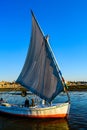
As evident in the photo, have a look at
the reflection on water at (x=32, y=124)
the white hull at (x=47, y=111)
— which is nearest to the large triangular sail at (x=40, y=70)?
the white hull at (x=47, y=111)

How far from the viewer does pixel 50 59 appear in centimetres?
4222

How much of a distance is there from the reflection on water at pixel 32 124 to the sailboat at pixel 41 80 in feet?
3.94

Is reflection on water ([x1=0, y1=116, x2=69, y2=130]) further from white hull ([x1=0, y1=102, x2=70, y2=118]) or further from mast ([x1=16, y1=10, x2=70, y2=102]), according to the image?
mast ([x1=16, y1=10, x2=70, y2=102])

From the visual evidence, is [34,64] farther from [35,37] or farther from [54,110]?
[54,110]

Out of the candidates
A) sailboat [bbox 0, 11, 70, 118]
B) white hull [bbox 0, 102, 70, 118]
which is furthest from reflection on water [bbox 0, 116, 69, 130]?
sailboat [bbox 0, 11, 70, 118]

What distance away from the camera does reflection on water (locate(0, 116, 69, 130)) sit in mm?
35625

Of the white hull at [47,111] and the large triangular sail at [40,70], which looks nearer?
the white hull at [47,111]

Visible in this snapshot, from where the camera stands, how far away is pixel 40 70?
44.1m

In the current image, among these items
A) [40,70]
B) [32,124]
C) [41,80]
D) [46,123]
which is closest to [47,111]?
[46,123]

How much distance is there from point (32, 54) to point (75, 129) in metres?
16.4

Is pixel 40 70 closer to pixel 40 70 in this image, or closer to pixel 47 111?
pixel 40 70

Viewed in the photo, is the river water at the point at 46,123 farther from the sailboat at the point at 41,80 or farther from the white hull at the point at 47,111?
the sailboat at the point at 41,80

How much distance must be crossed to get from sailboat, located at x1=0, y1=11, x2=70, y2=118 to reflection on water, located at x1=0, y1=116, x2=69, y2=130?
1.20m

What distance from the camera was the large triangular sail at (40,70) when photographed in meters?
41.4
